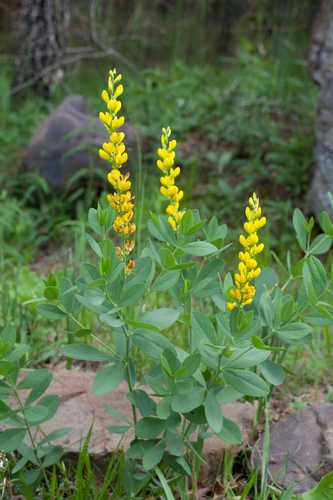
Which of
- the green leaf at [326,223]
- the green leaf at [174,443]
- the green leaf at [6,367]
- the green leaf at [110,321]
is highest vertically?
the green leaf at [326,223]

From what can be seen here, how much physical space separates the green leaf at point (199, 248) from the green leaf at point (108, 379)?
10.9 inches

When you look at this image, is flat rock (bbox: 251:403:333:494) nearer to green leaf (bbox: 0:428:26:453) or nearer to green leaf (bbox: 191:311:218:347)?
green leaf (bbox: 191:311:218:347)

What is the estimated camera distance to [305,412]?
1.52 meters

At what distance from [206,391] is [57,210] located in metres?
2.68

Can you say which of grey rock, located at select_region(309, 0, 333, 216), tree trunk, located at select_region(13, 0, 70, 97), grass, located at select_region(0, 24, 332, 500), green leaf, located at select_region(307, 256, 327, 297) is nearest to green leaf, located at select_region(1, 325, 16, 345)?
green leaf, located at select_region(307, 256, 327, 297)

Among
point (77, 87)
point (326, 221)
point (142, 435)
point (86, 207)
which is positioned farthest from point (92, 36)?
point (142, 435)

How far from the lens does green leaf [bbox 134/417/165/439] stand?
1108mm

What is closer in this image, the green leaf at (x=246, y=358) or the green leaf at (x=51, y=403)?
the green leaf at (x=246, y=358)

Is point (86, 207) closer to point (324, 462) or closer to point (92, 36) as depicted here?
point (92, 36)

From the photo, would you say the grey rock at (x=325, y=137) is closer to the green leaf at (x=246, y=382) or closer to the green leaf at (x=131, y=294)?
the green leaf at (x=246, y=382)

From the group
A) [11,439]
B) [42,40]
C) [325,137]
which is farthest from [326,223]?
[42,40]

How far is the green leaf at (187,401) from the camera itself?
1.04 metres

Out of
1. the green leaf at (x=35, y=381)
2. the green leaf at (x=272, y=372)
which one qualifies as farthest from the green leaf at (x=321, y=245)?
the green leaf at (x=35, y=381)

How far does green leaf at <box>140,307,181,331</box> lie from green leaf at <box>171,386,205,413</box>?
5.8 inches
